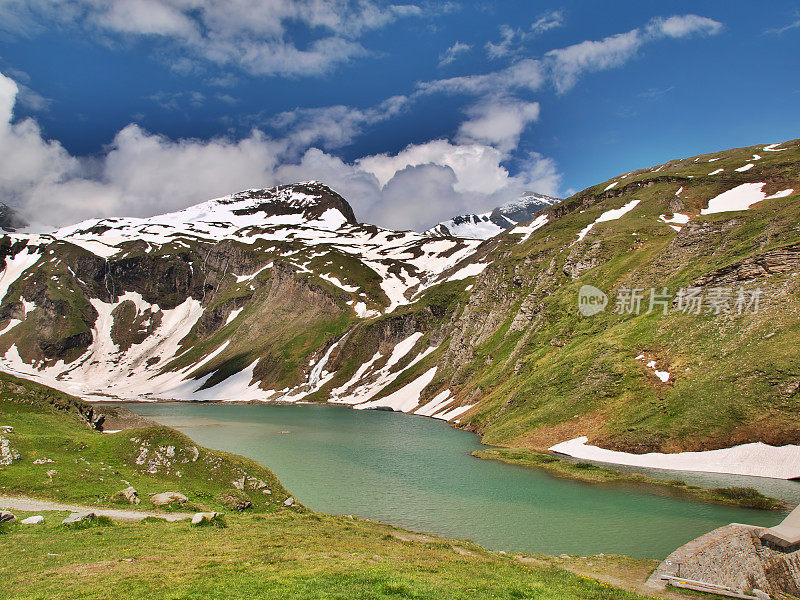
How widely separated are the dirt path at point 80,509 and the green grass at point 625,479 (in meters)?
39.4

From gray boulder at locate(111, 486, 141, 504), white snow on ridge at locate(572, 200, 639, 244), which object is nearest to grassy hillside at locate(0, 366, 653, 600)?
gray boulder at locate(111, 486, 141, 504)

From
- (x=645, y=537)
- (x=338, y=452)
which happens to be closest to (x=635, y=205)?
(x=338, y=452)

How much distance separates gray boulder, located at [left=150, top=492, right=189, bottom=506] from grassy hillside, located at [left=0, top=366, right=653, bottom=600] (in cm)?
50

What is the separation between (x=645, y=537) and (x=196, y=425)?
103m

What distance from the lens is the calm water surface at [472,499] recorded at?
108 ft

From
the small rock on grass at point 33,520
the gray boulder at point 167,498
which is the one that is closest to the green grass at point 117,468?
the gray boulder at point 167,498

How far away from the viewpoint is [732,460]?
47.1 m

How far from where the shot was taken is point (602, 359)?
68250mm

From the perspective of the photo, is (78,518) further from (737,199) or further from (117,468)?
(737,199)

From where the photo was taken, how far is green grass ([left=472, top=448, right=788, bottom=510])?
3778cm

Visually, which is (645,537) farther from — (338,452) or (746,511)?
(338,452)

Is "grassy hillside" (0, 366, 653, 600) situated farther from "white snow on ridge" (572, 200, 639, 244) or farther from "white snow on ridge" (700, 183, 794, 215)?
"white snow on ridge" (572, 200, 639, 244)

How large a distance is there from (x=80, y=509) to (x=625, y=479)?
46065 mm

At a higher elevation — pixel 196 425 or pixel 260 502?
pixel 260 502
